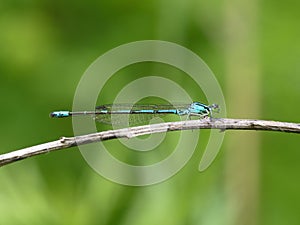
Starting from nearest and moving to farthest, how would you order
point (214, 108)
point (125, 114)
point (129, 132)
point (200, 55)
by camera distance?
1. point (129, 132)
2. point (214, 108)
3. point (125, 114)
4. point (200, 55)

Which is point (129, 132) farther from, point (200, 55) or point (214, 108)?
point (200, 55)

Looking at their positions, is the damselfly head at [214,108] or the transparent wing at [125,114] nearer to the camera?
the damselfly head at [214,108]

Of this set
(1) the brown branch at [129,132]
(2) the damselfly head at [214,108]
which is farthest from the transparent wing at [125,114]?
(1) the brown branch at [129,132]

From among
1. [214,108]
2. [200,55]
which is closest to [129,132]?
[214,108]

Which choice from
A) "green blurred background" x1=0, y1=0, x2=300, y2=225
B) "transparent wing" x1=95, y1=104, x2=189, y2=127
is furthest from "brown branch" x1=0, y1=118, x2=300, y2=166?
"green blurred background" x1=0, y1=0, x2=300, y2=225

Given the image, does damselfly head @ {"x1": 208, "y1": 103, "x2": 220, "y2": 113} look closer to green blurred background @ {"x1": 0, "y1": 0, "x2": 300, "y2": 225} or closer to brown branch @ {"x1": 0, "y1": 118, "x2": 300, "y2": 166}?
green blurred background @ {"x1": 0, "y1": 0, "x2": 300, "y2": 225}

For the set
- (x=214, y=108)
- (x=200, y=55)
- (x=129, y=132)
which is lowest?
(x=129, y=132)

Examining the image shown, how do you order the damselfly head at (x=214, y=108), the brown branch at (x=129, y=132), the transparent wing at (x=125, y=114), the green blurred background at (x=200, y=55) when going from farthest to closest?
the green blurred background at (x=200, y=55) < the transparent wing at (x=125, y=114) < the damselfly head at (x=214, y=108) < the brown branch at (x=129, y=132)

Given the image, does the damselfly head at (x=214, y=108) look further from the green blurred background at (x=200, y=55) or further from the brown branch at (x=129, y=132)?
the brown branch at (x=129, y=132)
